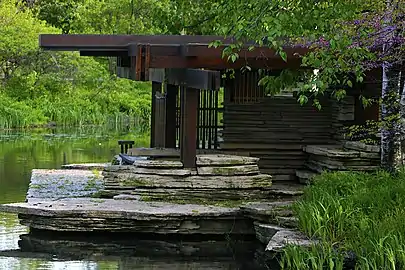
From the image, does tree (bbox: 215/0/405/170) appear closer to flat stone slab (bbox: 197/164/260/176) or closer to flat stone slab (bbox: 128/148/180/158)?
flat stone slab (bbox: 197/164/260/176)

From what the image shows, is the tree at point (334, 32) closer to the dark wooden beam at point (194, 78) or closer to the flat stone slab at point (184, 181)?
the dark wooden beam at point (194, 78)

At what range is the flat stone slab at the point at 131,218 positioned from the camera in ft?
35.3

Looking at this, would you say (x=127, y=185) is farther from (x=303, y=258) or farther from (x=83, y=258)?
(x=303, y=258)

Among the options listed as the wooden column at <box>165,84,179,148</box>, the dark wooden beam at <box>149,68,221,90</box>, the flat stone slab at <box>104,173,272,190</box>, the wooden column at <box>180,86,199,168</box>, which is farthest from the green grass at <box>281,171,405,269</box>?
the wooden column at <box>165,84,179,148</box>

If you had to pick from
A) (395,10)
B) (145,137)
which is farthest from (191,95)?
(145,137)

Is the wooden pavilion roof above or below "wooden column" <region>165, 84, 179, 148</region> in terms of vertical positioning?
above

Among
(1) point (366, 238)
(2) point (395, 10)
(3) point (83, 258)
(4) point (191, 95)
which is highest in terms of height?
(2) point (395, 10)

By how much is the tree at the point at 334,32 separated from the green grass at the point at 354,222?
951 millimetres

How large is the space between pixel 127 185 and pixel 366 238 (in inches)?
187

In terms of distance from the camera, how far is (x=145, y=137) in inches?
1081

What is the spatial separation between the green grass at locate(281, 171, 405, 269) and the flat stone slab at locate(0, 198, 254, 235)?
132 centimetres

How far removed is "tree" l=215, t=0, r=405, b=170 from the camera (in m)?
7.00

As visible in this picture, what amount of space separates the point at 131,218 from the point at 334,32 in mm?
4143

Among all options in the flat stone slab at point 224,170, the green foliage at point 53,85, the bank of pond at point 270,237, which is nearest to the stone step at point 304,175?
the bank of pond at point 270,237
